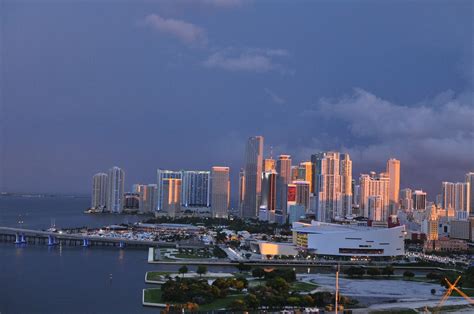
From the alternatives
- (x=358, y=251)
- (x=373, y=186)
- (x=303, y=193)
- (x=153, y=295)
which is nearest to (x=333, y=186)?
(x=303, y=193)

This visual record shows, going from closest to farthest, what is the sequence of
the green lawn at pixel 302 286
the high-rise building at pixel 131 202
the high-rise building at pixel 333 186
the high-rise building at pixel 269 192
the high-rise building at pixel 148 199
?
the green lawn at pixel 302 286, the high-rise building at pixel 333 186, the high-rise building at pixel 269 192, the high-rise building at pixel 148 199, the high-rise building at pixel 131 202

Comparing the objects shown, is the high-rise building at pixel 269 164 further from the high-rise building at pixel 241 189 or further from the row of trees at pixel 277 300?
the row of trees at pixel 277 300

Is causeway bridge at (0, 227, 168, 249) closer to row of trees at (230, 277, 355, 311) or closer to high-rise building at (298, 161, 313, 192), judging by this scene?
row of trees at (230, 277, 355, 311)

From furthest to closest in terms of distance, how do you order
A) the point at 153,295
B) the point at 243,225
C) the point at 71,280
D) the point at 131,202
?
1. the point at 131,202
2. the point at 243,225
3. the point at 71,280
4. the point at 153,295

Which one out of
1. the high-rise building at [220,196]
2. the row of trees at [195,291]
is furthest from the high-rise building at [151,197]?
the row of trees at [195,291]

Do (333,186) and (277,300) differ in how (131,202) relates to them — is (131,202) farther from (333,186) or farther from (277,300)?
(277,300)

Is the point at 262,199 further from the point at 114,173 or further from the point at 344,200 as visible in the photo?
the point at 114,173
